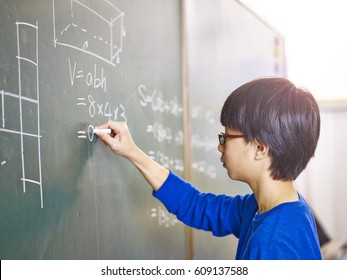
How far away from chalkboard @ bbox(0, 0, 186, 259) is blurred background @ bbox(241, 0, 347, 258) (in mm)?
2389

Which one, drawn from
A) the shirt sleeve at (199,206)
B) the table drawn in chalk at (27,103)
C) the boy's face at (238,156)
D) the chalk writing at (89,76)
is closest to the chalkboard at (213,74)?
the shirt sleeve at (199,206)

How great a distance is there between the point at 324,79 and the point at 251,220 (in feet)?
10.3

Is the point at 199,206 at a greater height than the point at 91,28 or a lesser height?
lesser

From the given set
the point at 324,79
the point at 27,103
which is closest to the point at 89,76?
the point at 27,103

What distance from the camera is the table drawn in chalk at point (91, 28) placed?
116 cm

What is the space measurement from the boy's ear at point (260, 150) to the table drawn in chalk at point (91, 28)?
49 centimetres

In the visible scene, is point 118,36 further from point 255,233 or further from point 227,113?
point 255,233

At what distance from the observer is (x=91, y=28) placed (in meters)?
1.29

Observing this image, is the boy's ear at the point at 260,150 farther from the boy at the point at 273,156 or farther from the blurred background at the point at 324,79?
the blurred background at the point at 324,79

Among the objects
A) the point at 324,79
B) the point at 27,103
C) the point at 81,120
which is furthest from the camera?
the point at 324,79

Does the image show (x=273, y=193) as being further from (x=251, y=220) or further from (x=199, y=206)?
(x=199, y=206)

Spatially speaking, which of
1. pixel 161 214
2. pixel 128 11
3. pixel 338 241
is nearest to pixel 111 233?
pixel 161 214

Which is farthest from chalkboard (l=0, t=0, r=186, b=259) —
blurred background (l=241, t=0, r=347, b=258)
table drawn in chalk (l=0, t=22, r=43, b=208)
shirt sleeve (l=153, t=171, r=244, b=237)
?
blurred background (l=241, t=0, r=347, b=258)
